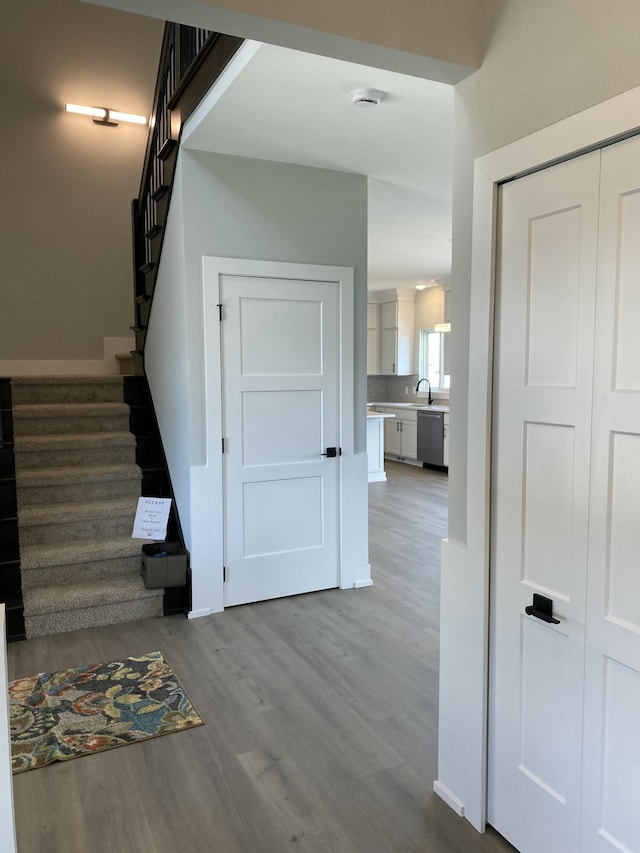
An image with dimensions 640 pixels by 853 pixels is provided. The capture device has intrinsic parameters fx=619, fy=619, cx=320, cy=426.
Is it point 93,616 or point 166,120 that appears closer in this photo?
point 93,616

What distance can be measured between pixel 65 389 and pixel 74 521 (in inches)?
53.2

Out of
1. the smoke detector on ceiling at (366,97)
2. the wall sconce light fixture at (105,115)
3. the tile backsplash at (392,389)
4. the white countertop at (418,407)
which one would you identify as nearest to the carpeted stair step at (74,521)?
the smoke detector on ceiling at (366,97)

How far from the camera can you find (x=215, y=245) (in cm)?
359

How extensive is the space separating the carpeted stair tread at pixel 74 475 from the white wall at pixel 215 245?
413 millimetres

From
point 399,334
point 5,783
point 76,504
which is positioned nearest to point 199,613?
point 76,504

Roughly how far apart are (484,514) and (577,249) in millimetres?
827

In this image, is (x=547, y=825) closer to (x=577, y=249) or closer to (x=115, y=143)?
(x=577, y=249)

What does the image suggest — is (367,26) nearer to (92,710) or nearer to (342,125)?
(342,125)

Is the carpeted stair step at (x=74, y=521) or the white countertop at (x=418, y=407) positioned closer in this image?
the carpeted stair step at (x=74, y=521)

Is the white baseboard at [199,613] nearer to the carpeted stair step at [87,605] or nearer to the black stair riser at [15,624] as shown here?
the carpeted stair step at [87,605]

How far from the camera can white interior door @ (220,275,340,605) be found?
375 centimetres

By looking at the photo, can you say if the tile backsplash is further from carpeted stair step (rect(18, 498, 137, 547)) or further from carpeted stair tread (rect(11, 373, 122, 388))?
carpeted stair step (rect(18, 498, 137, 547))

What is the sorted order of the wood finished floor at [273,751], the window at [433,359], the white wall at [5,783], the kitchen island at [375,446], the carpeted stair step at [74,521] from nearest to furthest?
the white wall at [5,783]
the wood finished floor at [273,751]
the carpeted stair step at [74,521]
the kitchen island at [375,446]
the window at [433,359]

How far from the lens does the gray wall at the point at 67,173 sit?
5555 millimetres
